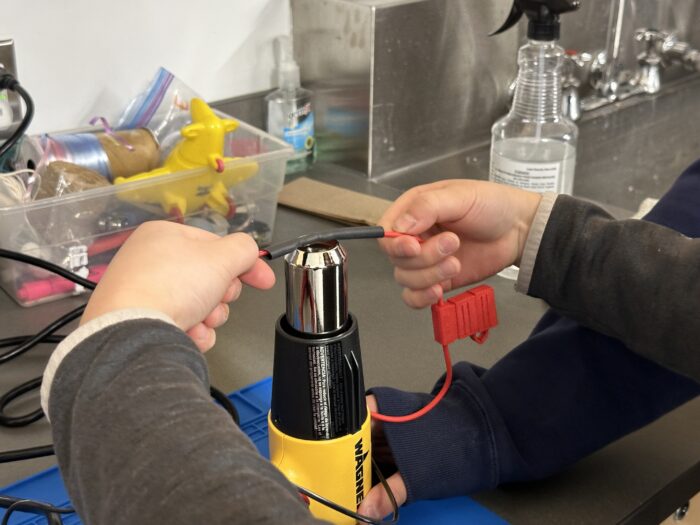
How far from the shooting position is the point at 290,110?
3.78 ft

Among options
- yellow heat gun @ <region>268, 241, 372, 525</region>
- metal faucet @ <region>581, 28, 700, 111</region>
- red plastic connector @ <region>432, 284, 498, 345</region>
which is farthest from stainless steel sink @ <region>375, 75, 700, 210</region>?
yellow heat gun @ <region>268, 241, 372, 525</region>

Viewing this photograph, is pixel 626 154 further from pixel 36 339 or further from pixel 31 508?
pixel 31 508

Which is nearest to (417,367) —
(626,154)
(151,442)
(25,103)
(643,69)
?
(151,442)

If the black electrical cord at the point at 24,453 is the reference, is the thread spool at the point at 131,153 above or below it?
above

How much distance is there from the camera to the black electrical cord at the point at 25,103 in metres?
0.88

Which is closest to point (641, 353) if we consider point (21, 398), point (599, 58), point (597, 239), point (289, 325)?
point (597, 239)

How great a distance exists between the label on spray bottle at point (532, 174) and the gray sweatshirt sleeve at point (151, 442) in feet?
1.80

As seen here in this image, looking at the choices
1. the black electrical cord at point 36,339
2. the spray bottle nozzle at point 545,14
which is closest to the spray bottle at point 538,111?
the spray bottle nozzle at point 545,14

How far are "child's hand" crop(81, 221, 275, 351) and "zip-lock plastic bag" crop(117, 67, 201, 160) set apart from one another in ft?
1.67

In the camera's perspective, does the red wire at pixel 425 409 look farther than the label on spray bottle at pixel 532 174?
No

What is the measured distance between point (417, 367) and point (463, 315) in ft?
0.51

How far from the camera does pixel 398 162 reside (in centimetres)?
121

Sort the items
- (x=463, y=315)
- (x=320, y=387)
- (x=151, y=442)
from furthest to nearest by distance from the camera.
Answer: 1. (x=463, y=315)
2. (x=320, y=387)
3. (x=151, y=442)

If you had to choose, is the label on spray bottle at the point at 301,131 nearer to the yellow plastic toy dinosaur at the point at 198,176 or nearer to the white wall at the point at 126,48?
the white wall at the point at 126,48
